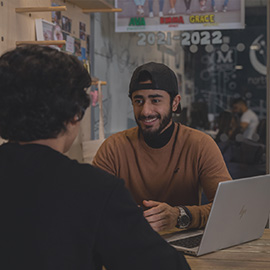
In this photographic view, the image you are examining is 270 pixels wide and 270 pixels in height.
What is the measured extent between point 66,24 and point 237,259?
222cm

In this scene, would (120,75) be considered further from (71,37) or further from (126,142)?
(126,142)

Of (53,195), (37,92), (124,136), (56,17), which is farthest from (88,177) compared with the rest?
(56,17)

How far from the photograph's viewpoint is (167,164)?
6.91 feet

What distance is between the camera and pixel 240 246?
159cm

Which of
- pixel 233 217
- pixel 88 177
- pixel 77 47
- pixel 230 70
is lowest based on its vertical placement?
pixel 233 217

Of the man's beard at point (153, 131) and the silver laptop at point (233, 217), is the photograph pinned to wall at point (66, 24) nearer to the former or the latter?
the man's beard at point (153, 131)

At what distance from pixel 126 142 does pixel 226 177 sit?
1.54 ft

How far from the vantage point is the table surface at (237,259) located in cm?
139

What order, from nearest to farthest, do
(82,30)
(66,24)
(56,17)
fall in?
(56,17), (66,24), (82,30)

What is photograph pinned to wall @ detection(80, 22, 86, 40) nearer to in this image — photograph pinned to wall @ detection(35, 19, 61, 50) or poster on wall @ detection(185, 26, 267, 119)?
photograph pinned to wall @ detection(35, 19, 61, 50)

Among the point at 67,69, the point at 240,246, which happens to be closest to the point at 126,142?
the point at 240,246

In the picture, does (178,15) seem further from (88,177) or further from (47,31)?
(88,177)

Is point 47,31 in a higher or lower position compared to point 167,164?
higher

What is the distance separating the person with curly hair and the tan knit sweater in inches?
43.7
